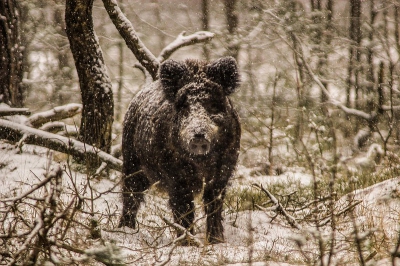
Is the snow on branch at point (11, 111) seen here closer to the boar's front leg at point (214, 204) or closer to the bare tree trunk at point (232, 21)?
the boar's front leg at point (214, 204)

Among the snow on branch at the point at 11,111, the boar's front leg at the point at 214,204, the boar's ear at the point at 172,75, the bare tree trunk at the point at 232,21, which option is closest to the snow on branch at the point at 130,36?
the snow on branch at the point at 11,111

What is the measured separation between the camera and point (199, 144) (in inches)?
176

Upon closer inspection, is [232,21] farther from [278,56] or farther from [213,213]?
[213,213]

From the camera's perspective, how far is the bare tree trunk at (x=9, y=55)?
877 cm

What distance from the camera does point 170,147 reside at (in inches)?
200

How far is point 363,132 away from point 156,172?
6.49 metres

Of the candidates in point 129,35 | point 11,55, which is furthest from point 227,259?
point 11,55

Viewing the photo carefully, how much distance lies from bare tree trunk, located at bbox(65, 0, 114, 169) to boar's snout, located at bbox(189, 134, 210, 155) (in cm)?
389

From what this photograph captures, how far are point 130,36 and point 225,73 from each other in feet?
12.2

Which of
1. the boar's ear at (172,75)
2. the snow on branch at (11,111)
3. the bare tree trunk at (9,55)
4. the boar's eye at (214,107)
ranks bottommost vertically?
the boar's eye at (214,107)

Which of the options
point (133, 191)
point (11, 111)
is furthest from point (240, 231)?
point (11, 111)

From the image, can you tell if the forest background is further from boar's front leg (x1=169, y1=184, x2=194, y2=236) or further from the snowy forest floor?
boar's front leg (x1=169, y1=184, x2=194, y2=236)

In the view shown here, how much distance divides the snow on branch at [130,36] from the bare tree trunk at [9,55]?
2075 millimetres

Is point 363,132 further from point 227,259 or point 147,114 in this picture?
point 227,259
